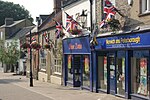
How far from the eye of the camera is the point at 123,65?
23625 mm

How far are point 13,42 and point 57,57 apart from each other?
1301 inches

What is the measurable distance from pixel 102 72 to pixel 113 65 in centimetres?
194

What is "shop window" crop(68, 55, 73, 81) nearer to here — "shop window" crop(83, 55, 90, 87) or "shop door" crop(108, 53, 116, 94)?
"shop window" crop(83, 55, 90, 87)

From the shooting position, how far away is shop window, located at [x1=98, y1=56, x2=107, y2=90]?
86.9 ft

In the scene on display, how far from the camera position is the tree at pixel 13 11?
339ft

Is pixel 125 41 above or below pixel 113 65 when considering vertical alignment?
above

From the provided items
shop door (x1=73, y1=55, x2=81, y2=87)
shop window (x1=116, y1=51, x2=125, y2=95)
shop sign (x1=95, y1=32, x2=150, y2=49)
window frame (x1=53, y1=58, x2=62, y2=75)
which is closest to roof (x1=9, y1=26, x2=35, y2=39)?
window frame (x1=53, y1=58, x2=62, y2=75)

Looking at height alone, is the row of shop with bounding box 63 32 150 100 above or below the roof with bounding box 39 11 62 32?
below

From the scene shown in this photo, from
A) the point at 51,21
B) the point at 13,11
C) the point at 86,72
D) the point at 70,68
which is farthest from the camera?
the point at 13,11

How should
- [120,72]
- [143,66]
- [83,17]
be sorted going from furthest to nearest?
[83,17] → [120,72] → [143,66]

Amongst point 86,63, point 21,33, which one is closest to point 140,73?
point 86,63

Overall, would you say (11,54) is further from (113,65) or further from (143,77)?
(143,77)

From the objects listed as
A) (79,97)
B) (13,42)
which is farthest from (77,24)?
(13,42)

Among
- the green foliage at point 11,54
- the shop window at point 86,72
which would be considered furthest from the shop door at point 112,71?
the green foliage at point 11,54
